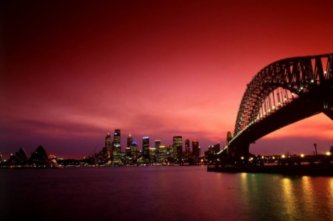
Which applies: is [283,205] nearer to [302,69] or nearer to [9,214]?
[9,214]

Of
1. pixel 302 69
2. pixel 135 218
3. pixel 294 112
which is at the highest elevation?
pixel 302 69

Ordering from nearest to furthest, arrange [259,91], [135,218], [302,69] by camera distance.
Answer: [135,218], [302,69], [259,91]

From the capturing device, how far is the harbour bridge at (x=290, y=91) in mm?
51562

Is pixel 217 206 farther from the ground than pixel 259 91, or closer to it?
closer to it

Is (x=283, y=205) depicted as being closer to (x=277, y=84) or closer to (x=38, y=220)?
(x=38, y=220)

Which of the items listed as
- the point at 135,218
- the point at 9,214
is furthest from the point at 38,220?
the point at 135,218

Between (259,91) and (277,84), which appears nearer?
(277,84)

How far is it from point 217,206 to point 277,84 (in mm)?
49025

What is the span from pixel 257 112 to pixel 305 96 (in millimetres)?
33992

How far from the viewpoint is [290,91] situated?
6122 centimetres

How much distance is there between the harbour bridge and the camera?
169 ft

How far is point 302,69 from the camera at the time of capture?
58.5 m

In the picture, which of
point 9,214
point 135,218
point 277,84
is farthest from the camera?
point 277,84

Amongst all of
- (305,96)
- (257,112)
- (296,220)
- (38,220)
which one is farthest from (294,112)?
(38,220)
